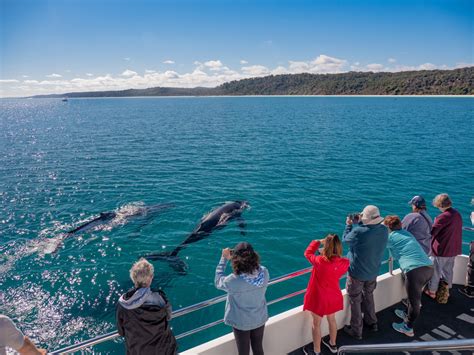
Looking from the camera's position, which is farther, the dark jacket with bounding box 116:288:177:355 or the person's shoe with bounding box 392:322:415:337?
the person's shoe with bounding box 392:322:415:337

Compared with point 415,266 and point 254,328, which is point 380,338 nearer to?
point 415,266

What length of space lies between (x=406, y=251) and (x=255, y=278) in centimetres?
316

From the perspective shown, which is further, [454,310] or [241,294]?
[454,310]

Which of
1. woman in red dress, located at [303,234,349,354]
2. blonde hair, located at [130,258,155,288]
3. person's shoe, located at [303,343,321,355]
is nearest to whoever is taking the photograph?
blonde hair, located at [130,258,155,288]

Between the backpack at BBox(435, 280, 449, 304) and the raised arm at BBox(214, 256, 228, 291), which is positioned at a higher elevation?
the raised arm at BBox(214, 256, 228, 291)

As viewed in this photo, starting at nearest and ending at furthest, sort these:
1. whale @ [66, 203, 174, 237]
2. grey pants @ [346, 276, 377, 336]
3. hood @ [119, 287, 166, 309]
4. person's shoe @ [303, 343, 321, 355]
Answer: hood @ [119, 287, 166, 309]
person's shoe @ [303, 343, 321, 355]
grey pants @ [346, 276, 377, 336]
whale @ [66, 203, 174, 237]

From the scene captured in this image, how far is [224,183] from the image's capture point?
24.4 metres

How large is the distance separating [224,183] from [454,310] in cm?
1834

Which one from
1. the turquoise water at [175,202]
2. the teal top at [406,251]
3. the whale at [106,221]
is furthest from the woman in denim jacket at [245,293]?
the whale at [106,221]

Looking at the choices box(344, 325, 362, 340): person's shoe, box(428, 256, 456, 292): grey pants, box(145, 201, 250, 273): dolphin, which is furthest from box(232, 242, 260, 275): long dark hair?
box(145, 201, 250, 273): dolphin

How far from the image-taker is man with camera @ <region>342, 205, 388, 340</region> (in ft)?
19.3

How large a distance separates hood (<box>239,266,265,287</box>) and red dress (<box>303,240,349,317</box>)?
104cm

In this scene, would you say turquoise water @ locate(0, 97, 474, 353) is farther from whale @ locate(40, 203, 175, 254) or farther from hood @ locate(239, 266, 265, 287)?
hood @ locate(239, 266, 265, 287)

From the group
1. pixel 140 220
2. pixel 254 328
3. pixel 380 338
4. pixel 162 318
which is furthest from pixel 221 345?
pixel 140 220
